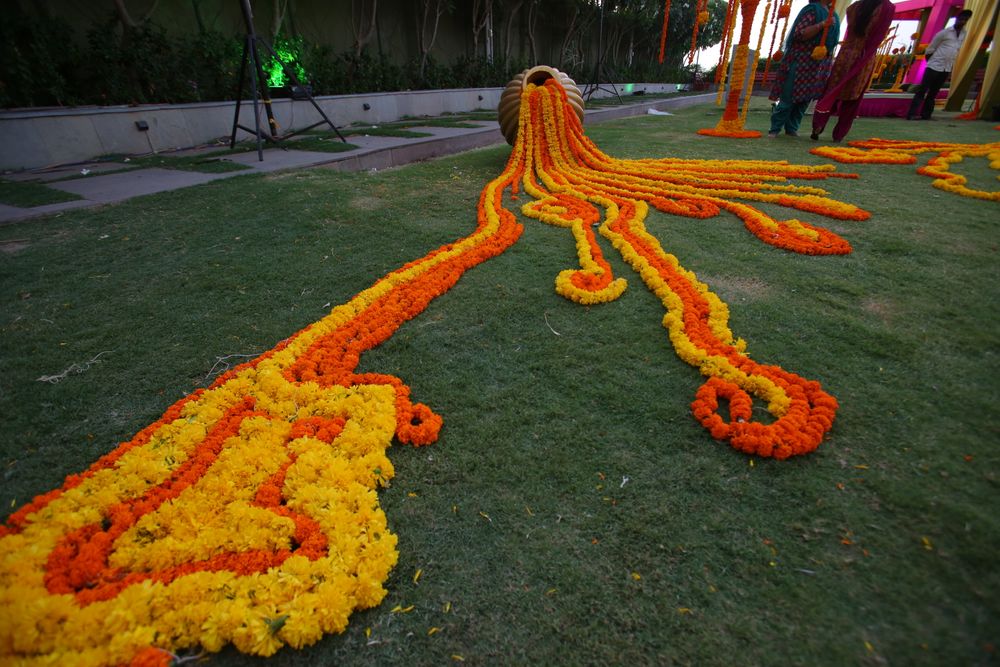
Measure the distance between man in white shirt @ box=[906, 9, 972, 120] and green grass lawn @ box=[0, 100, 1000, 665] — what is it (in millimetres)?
9434

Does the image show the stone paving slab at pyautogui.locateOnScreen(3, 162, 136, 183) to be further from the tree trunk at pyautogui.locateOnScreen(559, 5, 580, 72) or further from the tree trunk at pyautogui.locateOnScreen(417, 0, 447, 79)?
the tree trunk at pyautogui.locateOnScreen(559, 5, 580, 72)

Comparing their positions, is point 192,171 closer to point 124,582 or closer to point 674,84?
point 124,582

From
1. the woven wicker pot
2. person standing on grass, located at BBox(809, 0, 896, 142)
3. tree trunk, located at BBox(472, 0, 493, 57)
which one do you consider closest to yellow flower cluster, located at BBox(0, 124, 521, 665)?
the woven wicker pot

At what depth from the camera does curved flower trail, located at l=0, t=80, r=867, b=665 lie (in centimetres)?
130

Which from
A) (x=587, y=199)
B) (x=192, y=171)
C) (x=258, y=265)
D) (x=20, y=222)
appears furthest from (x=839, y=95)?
(x=20, y=222)

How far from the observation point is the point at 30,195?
16.3ft

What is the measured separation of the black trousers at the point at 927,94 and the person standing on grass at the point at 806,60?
15.6 feet

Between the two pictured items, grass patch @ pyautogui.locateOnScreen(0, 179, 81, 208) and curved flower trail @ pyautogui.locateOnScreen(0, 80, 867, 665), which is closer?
curved flower trail @ pyautogui.locateOnScreen(0, 80, 867, 665)

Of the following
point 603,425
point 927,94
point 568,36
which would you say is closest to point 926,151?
point 927,94

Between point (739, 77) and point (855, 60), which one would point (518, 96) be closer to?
point (739, 77)

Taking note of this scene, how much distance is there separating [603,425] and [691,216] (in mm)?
3126

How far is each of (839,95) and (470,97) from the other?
10.2 metres

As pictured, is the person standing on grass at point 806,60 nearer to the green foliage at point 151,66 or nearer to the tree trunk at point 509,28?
the green foliage at point 151,66

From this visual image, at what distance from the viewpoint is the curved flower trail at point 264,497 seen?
1.30 m
